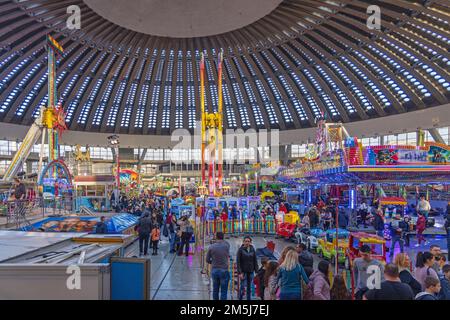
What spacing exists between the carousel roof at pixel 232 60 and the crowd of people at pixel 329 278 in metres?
22.3

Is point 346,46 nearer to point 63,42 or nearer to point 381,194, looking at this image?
point 381,194

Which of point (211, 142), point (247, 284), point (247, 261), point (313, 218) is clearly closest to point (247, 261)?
point (247, 261)

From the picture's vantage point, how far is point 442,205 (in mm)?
26516

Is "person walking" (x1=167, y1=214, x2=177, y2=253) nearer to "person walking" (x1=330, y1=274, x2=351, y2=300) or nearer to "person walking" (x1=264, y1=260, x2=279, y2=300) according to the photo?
"person walking" (x1=264, y1=260, x2=279, y2=300)

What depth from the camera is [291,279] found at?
5.16 m

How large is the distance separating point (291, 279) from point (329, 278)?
110 centimetres

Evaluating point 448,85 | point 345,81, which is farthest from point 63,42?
point 448,85

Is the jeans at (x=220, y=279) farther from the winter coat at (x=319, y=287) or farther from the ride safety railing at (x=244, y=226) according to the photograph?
the ride safety railing at (x=244, y=226)

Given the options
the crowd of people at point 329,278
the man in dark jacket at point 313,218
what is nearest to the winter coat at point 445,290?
the crowd of people at point 329,278

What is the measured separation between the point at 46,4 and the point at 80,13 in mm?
2346

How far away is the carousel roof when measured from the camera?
2673 centimetres

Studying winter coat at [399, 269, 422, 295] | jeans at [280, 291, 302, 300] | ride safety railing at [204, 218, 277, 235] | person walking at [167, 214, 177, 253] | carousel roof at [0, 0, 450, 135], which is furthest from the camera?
carousel roof at [0, 0, 450, 135]

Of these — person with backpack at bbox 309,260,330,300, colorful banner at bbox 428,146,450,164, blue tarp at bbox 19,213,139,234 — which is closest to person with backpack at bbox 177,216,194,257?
blue tarp at bbox 19,213,139,234

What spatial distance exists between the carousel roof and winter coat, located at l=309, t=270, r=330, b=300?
23590 mm
